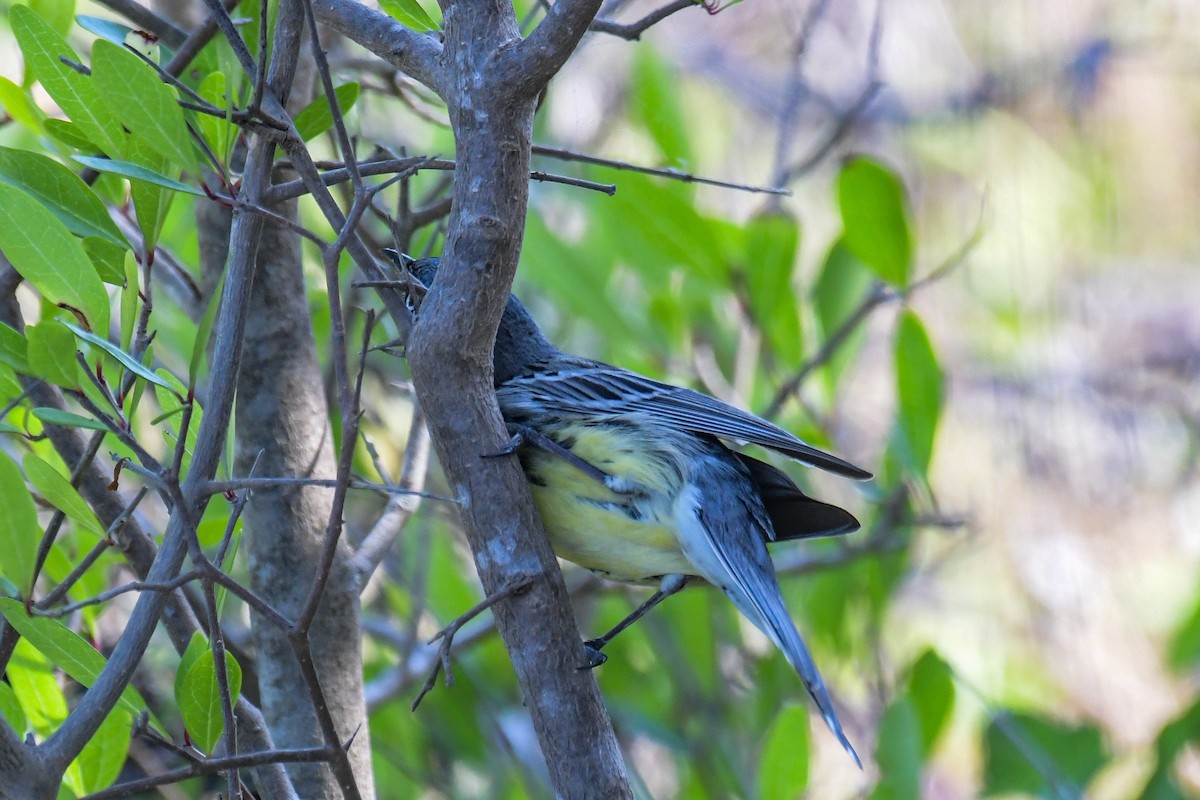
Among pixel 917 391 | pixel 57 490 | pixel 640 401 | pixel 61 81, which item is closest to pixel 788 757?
pixel 640 401

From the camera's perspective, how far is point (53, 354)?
1.66 m

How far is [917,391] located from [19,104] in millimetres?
2366

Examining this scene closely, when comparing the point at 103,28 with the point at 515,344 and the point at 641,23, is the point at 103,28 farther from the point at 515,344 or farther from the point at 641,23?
the point at 515,344

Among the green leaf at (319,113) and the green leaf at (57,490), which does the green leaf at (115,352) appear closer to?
the green leaf at (57,490)

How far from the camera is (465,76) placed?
1943 mm

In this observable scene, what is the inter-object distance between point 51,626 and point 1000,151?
6283mm

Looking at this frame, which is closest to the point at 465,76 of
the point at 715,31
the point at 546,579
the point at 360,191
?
the point at 360,191

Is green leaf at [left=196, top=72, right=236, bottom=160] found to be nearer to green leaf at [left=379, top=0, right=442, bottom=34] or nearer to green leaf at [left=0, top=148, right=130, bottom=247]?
green leaf at [left=0, top=148, right=130, bottom=247]

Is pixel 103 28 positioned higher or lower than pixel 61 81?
higher

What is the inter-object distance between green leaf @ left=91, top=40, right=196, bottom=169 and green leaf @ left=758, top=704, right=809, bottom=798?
185cm

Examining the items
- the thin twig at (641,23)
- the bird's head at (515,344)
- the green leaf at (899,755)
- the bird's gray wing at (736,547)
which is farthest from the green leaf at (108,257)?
the green leaf at (899,755)

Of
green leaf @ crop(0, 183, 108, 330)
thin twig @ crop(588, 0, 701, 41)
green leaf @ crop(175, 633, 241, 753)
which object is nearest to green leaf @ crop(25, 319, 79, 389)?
green leaf @ crop(0, 183, 108, 330)

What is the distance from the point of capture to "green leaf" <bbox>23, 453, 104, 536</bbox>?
1800 millimetres

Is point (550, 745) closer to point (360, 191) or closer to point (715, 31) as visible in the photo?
point (360, 191)
